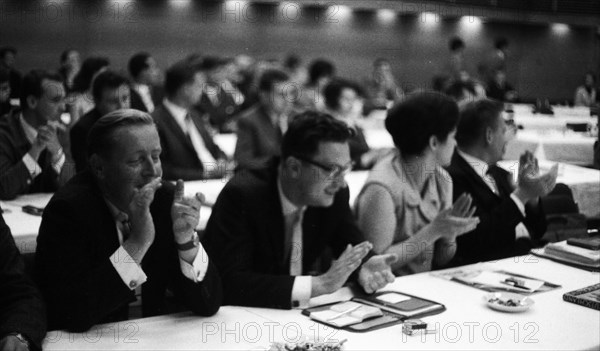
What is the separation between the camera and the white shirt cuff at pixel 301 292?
2.41m

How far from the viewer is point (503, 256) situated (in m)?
3.51

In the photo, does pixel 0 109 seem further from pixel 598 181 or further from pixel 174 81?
pixel 598 181

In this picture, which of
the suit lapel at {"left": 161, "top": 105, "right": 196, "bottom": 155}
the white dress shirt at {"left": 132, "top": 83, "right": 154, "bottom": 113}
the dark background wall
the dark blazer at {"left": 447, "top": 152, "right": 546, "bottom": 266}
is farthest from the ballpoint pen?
the dark background wall

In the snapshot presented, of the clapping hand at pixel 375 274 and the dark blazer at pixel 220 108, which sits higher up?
the clapping hand at pixel 375 274

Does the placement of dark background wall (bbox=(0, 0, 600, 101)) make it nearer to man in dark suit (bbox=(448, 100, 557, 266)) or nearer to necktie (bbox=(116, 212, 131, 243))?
man in dark suit (bbox=(448, 100, 557, 266))

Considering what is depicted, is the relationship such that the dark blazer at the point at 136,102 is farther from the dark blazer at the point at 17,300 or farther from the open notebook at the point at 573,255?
the dark blazer at the point at 17,300

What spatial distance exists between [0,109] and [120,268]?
316cm

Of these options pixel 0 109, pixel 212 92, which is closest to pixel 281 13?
pixel 212 92

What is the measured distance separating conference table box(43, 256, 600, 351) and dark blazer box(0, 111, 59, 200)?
6.69ft

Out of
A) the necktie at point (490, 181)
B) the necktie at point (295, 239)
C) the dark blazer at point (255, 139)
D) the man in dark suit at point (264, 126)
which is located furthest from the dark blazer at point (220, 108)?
the necktie at point (295, 239)

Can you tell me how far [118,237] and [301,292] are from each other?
61 cm

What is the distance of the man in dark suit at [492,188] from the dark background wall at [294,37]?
281 inches

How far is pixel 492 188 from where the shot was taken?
359cm

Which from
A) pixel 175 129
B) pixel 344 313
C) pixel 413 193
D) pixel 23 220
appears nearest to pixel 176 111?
pixel 175 129
